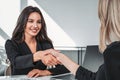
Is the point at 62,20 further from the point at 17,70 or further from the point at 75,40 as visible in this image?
the point at 17,70

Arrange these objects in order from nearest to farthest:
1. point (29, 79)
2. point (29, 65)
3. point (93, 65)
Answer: point (29, 79) → point (29, 65) → point (93, 65)

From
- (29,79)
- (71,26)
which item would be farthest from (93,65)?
(29,79)

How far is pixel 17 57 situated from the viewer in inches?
83.1

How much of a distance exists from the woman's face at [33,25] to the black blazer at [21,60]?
0.37 feet

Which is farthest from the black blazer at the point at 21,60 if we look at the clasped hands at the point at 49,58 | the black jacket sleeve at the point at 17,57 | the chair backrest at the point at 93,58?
the chair backrest at the point at 93,58

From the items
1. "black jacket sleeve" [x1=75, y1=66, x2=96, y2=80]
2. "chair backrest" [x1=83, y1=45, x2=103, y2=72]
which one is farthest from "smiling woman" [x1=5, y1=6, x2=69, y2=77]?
"chair backrest" [x1=83, y1=45, x2=103, y2=72]

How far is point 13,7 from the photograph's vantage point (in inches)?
145

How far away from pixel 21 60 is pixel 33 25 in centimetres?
37

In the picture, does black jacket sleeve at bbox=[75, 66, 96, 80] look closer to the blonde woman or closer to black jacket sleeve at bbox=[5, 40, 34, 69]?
the blonde woman

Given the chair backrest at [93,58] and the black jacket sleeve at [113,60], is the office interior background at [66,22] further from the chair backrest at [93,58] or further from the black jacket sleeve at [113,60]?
the black jacket sleeve at [113,60]

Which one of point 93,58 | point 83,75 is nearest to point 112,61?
point 83,75

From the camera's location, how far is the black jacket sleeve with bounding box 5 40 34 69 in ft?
6.67

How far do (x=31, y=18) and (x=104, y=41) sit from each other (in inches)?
53.8

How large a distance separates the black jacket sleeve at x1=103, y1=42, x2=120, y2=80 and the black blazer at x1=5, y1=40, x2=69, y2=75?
115 cm
